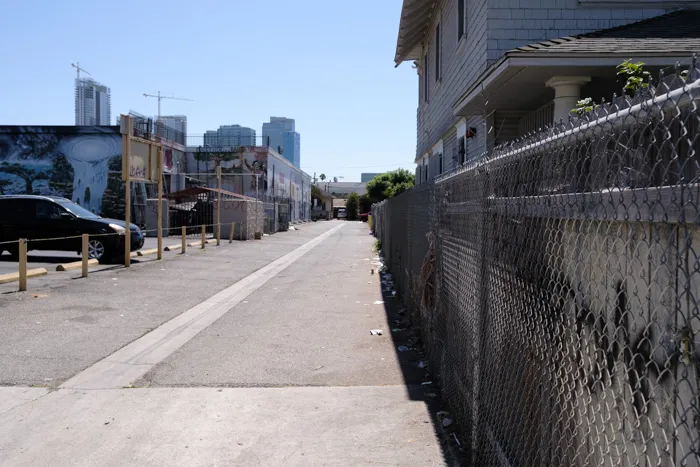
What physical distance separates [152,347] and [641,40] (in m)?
7.71

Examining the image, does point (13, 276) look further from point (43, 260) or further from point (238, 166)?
point (238, 166)

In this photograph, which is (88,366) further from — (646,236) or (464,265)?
(646,236)

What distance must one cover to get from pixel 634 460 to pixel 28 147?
150 ft

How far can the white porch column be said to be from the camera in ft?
31.1

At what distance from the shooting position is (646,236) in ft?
6.56

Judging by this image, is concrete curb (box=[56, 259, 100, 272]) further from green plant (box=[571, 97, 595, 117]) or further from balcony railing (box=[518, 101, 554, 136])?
green plant (box=[571, 97, 595, 117])

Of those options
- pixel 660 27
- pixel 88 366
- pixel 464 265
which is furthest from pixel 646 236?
pixel 660 27

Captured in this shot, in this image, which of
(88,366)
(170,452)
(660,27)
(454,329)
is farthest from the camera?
(660,27)

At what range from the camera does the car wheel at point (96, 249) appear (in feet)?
56.6

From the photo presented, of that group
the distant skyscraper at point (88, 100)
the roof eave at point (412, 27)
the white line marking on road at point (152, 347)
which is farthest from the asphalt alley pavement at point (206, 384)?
the distant skyscraper at point (88, 100)

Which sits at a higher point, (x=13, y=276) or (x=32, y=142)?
(x=32, y=142)

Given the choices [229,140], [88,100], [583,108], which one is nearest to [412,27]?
[583,108]

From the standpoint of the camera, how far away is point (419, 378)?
6.71m

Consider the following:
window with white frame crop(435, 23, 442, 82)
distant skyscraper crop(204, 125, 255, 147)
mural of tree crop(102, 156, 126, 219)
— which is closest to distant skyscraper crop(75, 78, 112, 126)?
distant skyscraper crop(204, 125, 255, 147)
